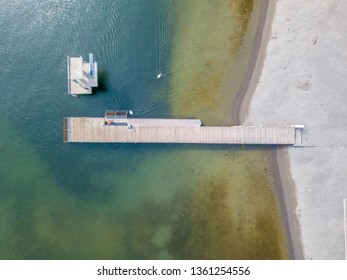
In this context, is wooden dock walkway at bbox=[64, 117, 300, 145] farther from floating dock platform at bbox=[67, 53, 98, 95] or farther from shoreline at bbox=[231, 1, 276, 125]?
floating dock platform at bbox=[67, 53, 98, 95]

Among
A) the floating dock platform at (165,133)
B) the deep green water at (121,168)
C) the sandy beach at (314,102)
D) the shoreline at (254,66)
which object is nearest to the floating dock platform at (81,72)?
the deep green water at (121,168)

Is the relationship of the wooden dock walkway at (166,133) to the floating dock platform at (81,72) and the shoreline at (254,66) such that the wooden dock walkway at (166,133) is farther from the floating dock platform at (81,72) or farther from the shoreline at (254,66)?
the floating dock platform at (81,72)

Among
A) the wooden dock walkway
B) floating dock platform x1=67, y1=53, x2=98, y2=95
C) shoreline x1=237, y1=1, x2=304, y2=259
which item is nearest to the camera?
floating dock platform x1=67, y1=53, x2=98, y2=95

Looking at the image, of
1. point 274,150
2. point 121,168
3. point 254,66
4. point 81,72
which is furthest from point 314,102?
point 81,72

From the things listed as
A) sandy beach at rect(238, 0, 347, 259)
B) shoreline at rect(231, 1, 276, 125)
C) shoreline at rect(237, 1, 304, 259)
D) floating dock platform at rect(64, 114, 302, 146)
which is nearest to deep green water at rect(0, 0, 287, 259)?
shoreline at rect(237, 1, 304, 259)

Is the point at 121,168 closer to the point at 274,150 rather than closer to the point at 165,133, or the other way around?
the point at 165,133

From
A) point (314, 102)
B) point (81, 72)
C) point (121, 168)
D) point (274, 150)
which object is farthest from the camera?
point (121, 168)
